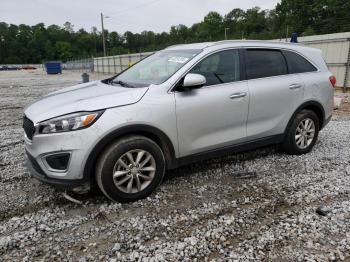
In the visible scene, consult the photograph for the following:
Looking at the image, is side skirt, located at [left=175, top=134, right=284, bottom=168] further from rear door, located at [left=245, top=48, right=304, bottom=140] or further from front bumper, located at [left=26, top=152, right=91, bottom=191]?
front bumper, located at [left=26, top=152, right=91, bottom=191]

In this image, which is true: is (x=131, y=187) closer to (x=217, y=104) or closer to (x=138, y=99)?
(x=138, y=99)

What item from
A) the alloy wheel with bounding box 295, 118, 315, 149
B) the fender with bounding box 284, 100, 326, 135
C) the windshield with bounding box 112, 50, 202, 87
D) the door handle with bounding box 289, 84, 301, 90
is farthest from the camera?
the alloy wheel with bounding box 295, 118, 315, 149

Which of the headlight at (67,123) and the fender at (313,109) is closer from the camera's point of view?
the headlight at (67,123)

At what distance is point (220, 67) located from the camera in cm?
410

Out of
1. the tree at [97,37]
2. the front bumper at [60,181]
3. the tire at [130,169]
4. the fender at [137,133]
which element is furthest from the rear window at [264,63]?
the tree at [97,37]

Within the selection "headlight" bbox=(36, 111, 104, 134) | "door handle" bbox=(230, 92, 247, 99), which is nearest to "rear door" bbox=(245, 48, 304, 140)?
"door handle" bbox=(230, 92, 247, 99)

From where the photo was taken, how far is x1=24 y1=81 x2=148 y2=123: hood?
3.27 metres

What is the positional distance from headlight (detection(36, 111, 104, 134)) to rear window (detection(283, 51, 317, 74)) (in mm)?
3070

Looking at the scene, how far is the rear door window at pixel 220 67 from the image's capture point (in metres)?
3.96

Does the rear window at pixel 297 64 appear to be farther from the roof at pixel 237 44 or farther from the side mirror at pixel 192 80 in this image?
the side mirror at pixel 192 80

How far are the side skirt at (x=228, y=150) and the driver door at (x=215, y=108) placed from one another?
5cm

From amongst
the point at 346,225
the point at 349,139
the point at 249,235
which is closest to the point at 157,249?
the point at 249,235

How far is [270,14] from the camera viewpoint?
78.9m

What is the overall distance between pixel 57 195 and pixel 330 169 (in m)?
3.62
